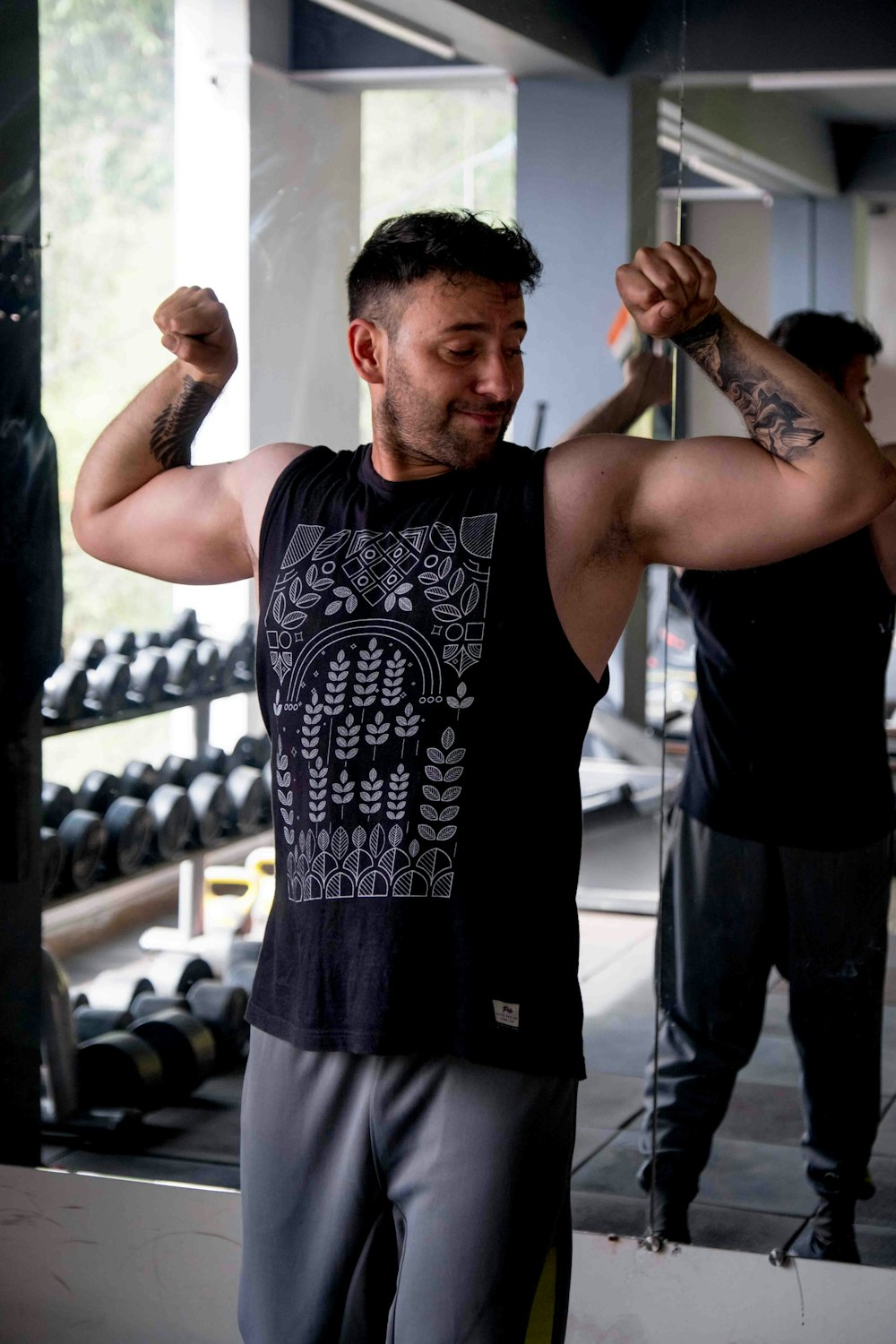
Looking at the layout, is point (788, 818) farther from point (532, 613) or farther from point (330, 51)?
point (330, 51)

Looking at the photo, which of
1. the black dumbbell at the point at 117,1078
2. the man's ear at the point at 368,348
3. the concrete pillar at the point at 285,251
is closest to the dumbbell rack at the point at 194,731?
the black dumbbell at the point at 117,1078

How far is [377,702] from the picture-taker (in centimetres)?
130

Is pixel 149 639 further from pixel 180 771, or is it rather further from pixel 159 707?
pixel 180 771

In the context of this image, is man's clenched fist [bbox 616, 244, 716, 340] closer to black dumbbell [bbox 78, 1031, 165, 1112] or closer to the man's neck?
the man's neck

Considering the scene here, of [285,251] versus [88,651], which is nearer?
[285,251]

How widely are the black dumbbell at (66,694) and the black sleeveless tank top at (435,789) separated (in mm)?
1592

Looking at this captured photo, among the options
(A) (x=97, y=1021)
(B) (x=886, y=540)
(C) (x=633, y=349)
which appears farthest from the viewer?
(A) (x=97, y=1021)

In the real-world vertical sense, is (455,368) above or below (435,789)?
above

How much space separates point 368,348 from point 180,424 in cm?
25

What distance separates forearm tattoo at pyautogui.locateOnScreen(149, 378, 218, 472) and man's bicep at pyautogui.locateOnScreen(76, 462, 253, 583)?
2 cm

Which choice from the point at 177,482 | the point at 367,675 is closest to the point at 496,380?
the point at 367,675

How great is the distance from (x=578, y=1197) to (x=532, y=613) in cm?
118

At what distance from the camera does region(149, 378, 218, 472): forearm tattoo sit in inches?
60.1

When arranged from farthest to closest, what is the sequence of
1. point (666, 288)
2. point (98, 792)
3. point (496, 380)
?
1. point (98, 792)
2. point (496, 380)
3. point (666, 288)
